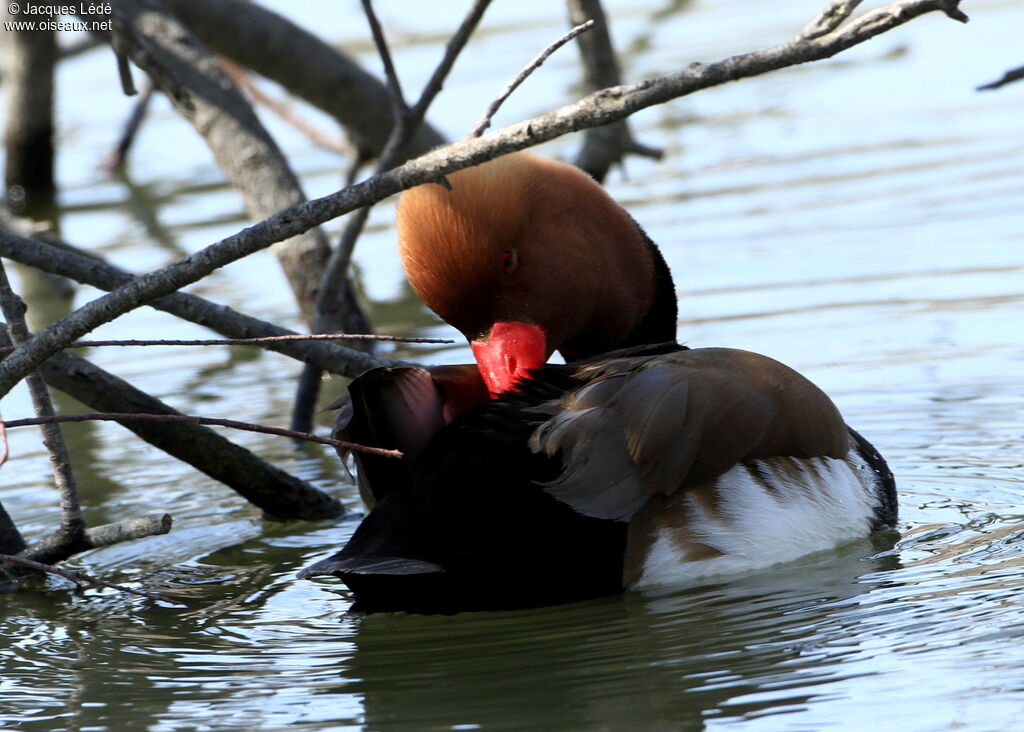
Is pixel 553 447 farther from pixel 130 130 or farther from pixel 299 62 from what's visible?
pixel 130 130

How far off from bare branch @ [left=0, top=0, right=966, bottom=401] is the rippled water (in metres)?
0.75

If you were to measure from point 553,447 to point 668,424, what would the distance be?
28 centimetres

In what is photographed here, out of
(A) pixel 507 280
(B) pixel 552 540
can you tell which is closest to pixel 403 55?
(A) pixel 507 280

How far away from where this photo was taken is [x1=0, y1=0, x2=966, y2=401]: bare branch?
2875mm

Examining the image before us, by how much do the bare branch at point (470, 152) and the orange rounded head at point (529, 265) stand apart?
0.71 m

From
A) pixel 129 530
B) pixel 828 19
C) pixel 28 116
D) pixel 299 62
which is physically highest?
pixel 28 116

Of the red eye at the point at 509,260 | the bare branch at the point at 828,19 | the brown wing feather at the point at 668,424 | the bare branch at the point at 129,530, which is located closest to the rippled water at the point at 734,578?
the bare branch at the point at 129,530

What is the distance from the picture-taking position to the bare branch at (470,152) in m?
2.88

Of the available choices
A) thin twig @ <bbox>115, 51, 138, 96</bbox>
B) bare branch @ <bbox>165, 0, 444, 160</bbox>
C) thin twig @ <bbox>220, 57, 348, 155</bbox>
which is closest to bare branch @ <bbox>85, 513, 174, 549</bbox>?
thin twig @ <bbox>115, 51, 138, 96</bbox>

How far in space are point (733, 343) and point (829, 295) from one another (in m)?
0.75

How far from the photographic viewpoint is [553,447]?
3344mm

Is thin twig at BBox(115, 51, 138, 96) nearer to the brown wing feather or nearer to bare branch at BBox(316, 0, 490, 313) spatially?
bare branch at BBox(316, 0, 490, 313)

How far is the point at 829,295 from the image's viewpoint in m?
6.57

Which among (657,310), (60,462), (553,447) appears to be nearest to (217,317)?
(60,462)
